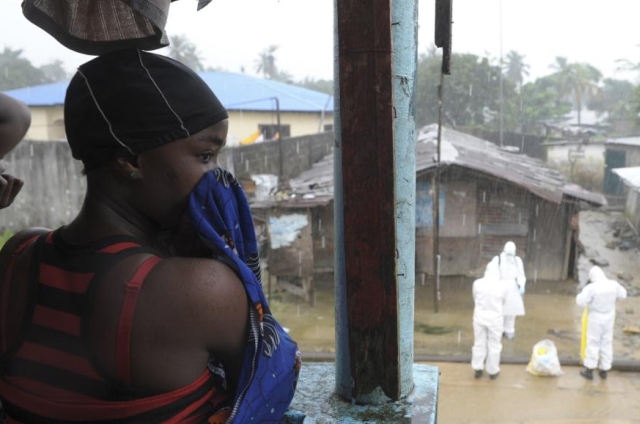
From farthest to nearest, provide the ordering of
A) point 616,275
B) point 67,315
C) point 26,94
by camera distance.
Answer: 1. point 26,94
2. point 616,275
3. point 67,315

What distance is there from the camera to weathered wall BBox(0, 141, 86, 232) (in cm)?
1466

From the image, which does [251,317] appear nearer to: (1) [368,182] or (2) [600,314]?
(1) [368,182]

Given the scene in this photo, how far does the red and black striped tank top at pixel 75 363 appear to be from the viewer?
3.41 ft

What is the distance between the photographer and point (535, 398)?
8414mm

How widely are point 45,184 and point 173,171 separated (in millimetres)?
15397

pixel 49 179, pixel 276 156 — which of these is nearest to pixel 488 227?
pixel 276 156

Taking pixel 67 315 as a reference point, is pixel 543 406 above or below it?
below

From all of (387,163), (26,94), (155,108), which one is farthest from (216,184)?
(26,94)

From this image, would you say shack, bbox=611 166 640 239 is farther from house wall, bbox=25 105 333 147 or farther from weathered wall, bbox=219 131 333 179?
house wall, bbox=25 105 333 147

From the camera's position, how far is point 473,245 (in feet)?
45.9

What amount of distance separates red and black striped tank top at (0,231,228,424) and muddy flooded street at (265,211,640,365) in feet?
28.7

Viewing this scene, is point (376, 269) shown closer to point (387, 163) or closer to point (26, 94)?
point (387, 163)

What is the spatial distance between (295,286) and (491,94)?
19.7 metres

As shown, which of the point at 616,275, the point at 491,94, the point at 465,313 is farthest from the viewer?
the point at 491,94
